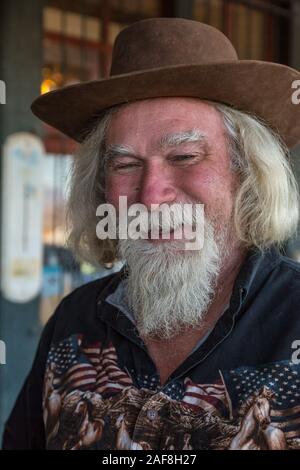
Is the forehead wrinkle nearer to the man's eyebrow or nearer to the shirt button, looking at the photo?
the man's eyebrow

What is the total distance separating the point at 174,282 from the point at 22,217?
2.35 meters

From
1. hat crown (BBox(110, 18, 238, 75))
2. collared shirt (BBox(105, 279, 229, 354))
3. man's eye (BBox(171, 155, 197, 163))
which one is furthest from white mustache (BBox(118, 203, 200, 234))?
hat crown (BBox(110, 18, 238, 75))

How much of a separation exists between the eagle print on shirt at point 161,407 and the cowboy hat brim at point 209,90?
705 millimetres

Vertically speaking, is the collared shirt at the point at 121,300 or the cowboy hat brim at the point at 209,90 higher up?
the cowboy hat brim at the point at 209,90

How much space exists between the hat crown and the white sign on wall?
7.19 feet

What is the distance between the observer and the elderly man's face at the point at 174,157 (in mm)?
1479

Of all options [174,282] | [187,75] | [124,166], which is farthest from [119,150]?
[174,282]

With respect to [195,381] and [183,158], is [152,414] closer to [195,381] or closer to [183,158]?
[195,381]

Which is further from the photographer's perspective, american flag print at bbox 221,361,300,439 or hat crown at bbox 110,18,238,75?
hat crown at bbox 110,18,238,75

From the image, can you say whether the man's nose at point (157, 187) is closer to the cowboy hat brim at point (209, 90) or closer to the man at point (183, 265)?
the man at point (183, 265)

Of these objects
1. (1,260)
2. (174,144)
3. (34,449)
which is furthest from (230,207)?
(1,260)

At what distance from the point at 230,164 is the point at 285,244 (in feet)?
1.09

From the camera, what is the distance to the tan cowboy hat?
4.79 feet

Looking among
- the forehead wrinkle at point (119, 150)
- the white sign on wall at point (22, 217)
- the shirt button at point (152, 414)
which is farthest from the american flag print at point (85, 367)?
the white sign on wall at point (22, 217)
